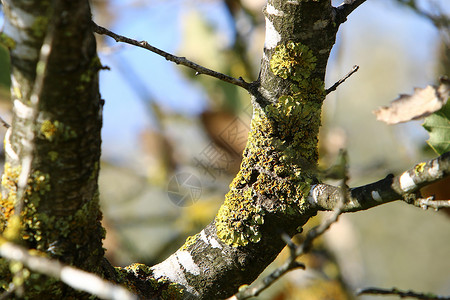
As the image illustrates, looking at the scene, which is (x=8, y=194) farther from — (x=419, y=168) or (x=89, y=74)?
(x=419, y=168)

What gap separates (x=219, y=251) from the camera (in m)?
0.81

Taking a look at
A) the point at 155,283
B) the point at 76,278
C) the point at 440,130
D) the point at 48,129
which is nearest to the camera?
the point at 76,278

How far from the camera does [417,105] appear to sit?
641mm

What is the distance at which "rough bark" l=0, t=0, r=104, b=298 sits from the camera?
1.71 feet

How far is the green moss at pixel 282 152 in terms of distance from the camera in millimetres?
751

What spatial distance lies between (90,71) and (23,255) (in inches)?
10.1

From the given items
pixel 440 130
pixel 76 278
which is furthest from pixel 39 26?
pixel 440 130

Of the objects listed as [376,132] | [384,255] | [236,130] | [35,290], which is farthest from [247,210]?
[376,132]

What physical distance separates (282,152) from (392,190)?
0.74 ft

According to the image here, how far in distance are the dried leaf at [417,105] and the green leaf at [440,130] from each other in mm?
83

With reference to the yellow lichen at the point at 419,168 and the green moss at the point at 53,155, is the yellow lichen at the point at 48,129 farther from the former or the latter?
the yellow lichen at the point at 419,168

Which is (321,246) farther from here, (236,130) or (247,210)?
(247,210)

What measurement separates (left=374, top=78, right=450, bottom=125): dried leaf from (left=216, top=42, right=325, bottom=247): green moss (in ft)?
0.50

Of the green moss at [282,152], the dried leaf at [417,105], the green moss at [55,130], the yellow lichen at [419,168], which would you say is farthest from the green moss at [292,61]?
the green moss at [55,130]
